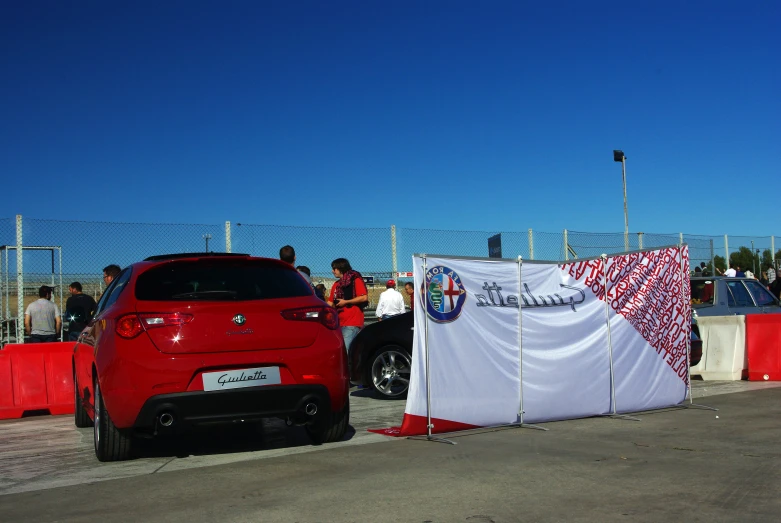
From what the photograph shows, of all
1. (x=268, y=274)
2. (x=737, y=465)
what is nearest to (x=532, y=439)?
(x=737, y=465)

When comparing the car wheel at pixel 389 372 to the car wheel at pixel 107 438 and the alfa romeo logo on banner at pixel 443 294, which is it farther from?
the car wheel at pixel 107 438

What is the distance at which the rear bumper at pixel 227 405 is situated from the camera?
556 centimetres

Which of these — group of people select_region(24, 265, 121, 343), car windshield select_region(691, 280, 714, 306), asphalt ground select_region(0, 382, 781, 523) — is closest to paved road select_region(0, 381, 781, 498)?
asphalt ground select_region(0, 382, 781, 523)

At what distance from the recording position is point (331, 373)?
19.9 ft

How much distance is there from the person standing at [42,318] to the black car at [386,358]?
5138 millimetres

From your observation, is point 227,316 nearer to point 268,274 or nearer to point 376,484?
point 268,274

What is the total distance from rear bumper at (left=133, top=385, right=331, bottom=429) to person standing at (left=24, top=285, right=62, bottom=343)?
7065 millimetres

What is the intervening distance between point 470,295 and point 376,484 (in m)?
2.59

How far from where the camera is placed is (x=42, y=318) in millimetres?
11805

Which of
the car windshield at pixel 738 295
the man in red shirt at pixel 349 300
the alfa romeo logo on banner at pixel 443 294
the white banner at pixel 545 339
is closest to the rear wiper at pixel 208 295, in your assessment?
the white banner at pixel 545 339

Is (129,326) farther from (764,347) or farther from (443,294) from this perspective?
(764,347)

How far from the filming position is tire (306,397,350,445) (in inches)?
254

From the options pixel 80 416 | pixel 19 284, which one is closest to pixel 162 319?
pixel 80 416

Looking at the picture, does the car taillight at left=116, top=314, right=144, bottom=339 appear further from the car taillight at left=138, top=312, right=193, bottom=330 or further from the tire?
the tire
